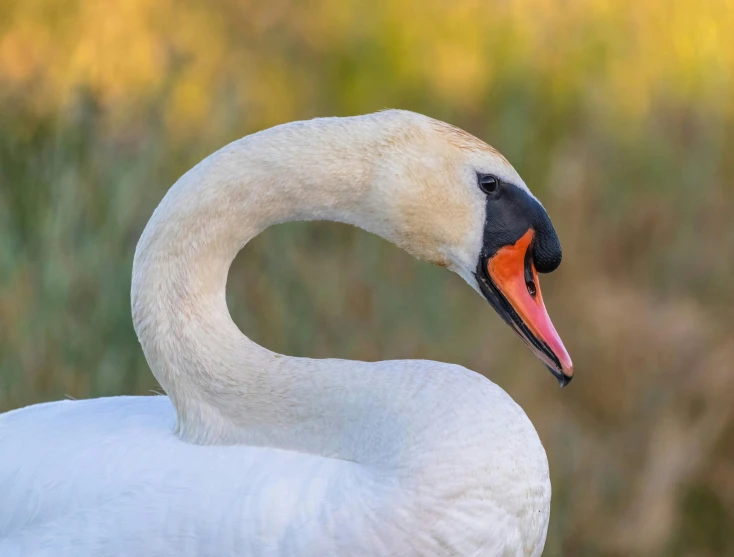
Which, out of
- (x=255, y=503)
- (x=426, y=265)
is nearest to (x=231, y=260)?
(x=255, y=503)

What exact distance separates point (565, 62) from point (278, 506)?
9.45ft

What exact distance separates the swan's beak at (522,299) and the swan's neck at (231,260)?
0.17 metres

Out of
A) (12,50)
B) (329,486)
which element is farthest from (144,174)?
(329,486)

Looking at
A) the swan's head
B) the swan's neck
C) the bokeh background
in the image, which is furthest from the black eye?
the bokeh background

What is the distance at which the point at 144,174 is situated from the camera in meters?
3.01

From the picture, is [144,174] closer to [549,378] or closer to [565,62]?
[549,378]

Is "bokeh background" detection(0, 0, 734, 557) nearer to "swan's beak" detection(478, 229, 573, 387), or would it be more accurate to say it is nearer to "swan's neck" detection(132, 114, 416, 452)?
"swan's neck" detection(132, 114, 416, 452)

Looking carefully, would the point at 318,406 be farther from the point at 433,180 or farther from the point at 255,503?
the point at 433,180

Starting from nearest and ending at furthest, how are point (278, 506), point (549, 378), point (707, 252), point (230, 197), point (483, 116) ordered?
point (278, 506)
point (230, 197)
point (549, 378)
point (707, 252)
point (483, 116)

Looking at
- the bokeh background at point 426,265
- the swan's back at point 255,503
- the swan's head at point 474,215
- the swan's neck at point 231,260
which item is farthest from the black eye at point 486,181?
the bokeh background at point 426,265

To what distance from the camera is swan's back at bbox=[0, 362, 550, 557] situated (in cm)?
146

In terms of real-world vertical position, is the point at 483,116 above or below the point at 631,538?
above

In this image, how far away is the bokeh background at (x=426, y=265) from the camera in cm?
286

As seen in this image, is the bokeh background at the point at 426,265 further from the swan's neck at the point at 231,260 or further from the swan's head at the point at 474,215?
the swan's head at the point at 474,215
